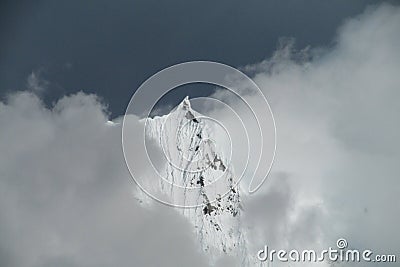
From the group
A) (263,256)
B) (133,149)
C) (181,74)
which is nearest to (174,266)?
(133,149)

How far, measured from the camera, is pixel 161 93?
86.5 feet

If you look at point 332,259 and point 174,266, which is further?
point 174,266

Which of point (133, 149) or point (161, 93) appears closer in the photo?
point (161, 93)

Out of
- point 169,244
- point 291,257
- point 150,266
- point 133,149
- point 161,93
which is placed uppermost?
point 169,244

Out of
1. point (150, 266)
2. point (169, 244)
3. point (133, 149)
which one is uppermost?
point (169, 244)

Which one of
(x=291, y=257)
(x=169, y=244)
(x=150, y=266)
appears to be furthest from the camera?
(x=169, y=244)

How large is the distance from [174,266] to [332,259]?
150 m

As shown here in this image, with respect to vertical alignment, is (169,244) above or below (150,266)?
above

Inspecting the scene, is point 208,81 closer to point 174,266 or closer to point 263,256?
point 263,256

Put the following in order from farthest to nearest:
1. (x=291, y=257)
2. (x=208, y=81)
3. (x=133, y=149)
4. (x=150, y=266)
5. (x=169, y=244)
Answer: (x=169, y=244), (x=150, y=266), (x=133, y=149), (x=291, y=257), (x=208, y=81)

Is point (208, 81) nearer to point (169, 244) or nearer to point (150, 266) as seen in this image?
point (150, 266)

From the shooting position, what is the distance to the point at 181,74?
27.0 metres

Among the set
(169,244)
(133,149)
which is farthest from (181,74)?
(169,244)

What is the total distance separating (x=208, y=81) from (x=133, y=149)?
54.6 m
